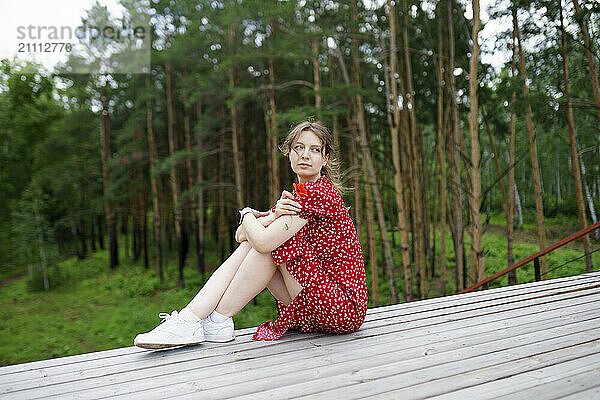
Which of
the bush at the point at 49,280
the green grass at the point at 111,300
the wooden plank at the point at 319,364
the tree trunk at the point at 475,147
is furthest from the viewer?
the bush at the point at 49,280

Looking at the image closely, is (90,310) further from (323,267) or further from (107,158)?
(323,267)

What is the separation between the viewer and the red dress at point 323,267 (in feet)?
7.23

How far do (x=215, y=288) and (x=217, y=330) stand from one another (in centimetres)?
20

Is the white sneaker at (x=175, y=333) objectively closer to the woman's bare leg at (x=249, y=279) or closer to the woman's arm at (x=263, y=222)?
the woman's bare leg at (x=249, y=279)

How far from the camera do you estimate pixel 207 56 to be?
12.2 m

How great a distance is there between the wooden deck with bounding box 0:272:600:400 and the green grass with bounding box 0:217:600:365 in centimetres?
617

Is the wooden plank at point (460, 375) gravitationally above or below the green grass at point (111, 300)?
above

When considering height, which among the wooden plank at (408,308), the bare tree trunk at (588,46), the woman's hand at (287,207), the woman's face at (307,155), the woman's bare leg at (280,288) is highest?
the bare tree trunk at (588,46)

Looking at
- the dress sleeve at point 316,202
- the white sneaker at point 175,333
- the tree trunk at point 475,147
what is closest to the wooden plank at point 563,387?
the dress sleeve at point 316,202

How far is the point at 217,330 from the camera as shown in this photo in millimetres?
2299

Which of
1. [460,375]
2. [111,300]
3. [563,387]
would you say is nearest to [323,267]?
[460,375]

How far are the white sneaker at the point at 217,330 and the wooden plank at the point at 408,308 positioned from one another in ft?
0.28

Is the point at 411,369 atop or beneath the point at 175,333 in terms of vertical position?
beneath

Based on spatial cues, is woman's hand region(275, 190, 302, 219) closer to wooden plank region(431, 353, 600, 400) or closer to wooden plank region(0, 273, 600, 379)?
wooden plank region(0, 273, 600, 379)
